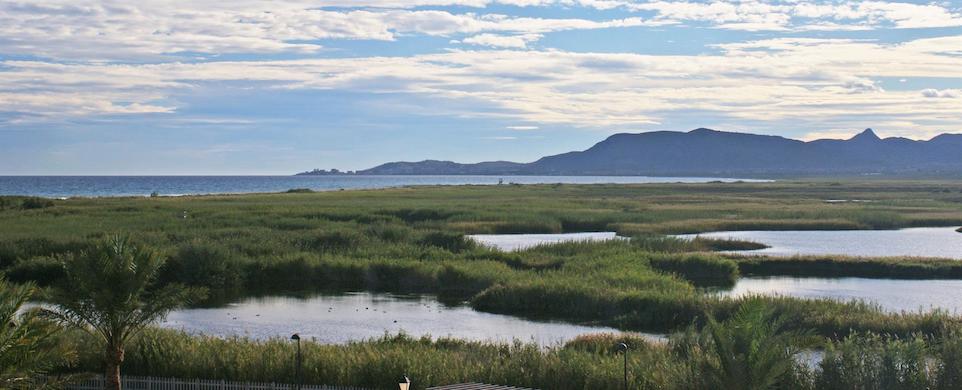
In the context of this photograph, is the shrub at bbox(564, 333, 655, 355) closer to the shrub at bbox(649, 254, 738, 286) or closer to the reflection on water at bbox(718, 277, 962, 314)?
the reflection on water at bbox(718, 277, 962, 314)

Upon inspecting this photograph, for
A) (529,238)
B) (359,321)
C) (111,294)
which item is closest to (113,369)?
(111,294)

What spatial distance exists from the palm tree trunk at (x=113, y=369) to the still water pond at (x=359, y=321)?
9.80m

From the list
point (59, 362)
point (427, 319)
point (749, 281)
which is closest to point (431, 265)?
point (427, 319)

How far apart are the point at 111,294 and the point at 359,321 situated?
54.0ft

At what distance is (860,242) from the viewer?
71.2 metres

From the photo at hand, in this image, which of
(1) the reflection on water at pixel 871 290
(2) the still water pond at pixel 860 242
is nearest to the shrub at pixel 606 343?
(1) the reflection on water at pixel 871 290

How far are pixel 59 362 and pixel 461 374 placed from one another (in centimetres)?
938

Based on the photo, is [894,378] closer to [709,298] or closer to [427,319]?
[709,298]

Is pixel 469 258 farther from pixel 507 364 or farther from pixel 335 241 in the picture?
pixel 507 364

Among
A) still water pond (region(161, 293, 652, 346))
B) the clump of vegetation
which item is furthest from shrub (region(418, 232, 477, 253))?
the clump of vegetation

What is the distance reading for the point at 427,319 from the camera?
132 feet

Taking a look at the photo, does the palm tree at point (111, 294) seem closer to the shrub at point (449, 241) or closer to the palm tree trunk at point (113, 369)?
the palm tree trunk at point (113, 369)

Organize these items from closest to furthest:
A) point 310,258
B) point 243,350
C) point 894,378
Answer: point 894,378
point 243,350
point 310,258

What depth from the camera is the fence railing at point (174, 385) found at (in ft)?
79.7
